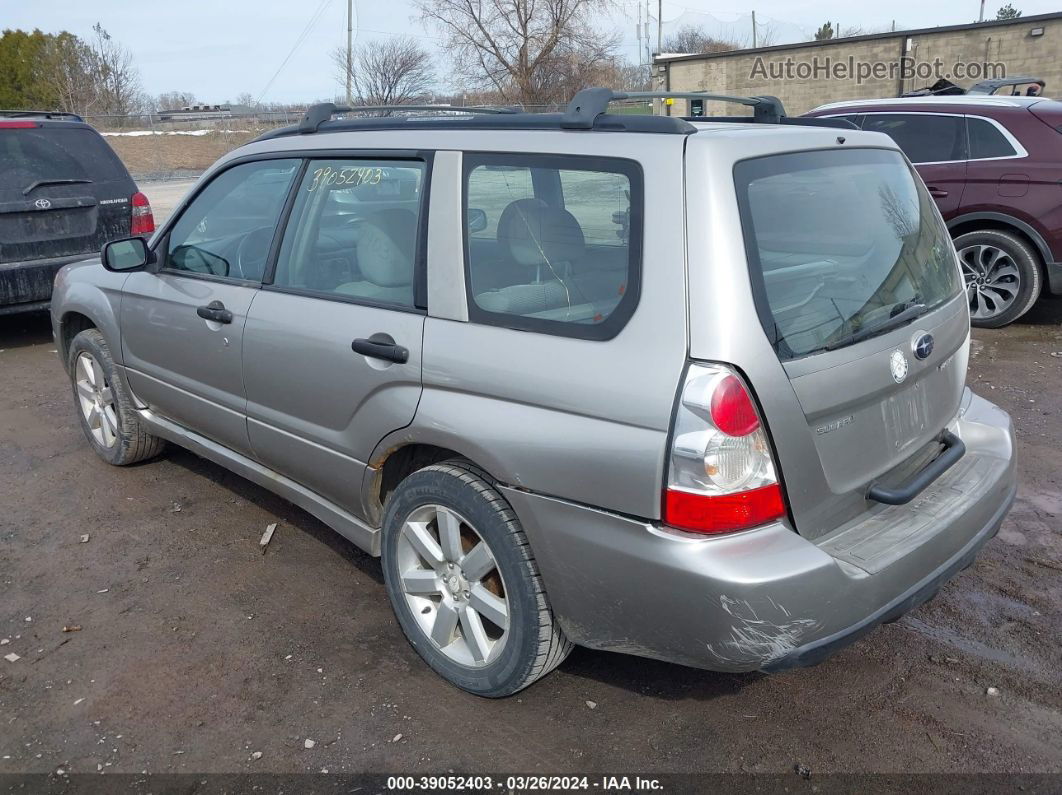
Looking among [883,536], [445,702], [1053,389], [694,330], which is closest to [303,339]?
[445,702]

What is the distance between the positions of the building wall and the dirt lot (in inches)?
891

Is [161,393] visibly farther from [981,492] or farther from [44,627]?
[981,492]

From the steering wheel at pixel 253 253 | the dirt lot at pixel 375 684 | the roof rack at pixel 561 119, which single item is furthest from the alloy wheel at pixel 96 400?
the roof rack at pixel 561 119

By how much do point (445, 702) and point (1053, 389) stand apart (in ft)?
16.2

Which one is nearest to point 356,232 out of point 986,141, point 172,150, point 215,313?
point 215,313

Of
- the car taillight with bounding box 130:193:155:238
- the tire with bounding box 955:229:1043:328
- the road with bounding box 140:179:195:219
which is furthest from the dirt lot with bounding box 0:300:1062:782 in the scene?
the road with bounding box 140:179:195:219

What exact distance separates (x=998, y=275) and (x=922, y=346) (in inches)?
220

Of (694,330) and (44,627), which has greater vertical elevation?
(694,330)

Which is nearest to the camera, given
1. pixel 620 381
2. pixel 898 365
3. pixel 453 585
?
pixel 620 381

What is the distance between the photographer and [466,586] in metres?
2.89

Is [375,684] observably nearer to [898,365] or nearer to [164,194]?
[898,365]

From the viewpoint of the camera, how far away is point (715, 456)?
7.39 feet

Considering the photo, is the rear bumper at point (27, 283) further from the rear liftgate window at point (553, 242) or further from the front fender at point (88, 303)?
the rear liftgate window at point (553, 242)

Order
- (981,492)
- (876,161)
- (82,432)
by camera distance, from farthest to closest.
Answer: (82,432)
(876,161)
(981,492)
